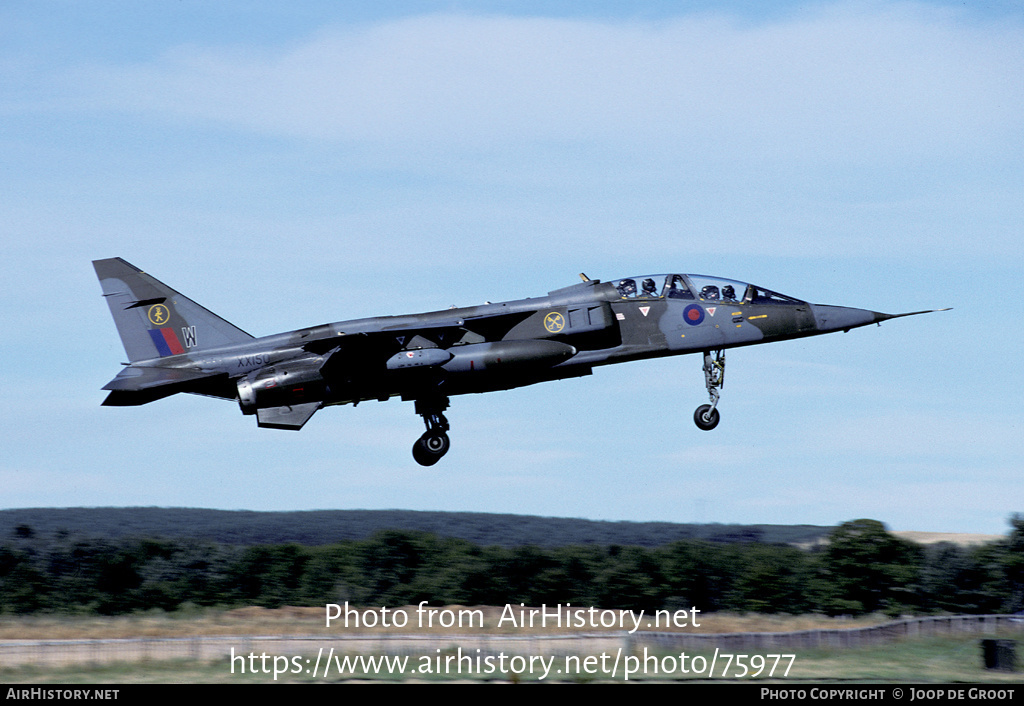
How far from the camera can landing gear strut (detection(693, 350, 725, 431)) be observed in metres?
26.6

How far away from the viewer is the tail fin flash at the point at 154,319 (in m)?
27.8

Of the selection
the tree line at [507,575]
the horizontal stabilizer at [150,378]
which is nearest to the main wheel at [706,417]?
the horizontal stabilizer at [150,378]

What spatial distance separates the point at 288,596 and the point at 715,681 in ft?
112

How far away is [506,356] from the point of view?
25.0 metres

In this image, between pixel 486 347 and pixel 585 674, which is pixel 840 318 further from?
pixel 585 674

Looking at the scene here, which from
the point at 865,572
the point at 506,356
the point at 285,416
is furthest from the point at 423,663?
the point at 865,572

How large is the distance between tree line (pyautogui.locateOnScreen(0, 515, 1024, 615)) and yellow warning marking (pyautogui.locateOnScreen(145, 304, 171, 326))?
78.6 feet

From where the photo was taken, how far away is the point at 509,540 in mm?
73188

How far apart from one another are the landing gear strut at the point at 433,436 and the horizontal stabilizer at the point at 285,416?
3009 millimetres

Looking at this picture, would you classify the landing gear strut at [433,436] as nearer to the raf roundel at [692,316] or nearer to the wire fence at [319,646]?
the wire fence at [319,646]

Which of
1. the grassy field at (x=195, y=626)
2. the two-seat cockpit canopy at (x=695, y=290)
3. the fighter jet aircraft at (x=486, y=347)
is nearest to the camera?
the fighter jet aircraft at (x=486, y=347)

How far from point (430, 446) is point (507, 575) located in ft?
98.9
